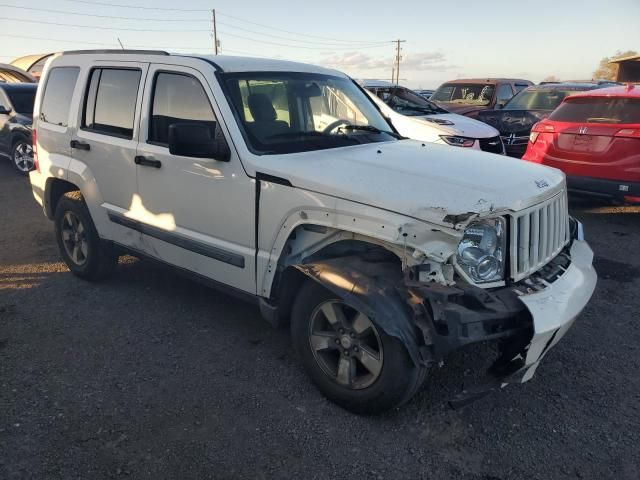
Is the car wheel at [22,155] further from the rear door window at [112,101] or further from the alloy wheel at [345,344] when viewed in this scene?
the alloy wheel at [345,344]

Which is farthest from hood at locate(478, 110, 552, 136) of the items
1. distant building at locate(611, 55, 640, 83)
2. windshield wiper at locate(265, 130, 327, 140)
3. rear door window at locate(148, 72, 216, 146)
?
distant building at locate(611, 55, 640, 83)

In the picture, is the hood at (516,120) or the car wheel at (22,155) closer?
the hood at (516,120)

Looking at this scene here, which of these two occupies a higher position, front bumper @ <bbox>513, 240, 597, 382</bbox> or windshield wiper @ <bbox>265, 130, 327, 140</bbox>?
windshield wiper @ <bbox>265, 130, 327, 140</bbox>

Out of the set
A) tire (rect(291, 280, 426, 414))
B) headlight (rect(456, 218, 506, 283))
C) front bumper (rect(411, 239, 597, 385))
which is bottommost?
tire (rect(291, 280, 426, 414))

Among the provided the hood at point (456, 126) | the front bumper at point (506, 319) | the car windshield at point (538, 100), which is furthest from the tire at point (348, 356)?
the car windshield at point (538, 100)

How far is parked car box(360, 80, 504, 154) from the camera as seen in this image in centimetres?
774

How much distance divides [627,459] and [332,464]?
148 centimetres

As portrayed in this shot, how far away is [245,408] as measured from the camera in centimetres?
309

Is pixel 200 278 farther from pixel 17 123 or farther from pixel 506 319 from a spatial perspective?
pixel 17 123

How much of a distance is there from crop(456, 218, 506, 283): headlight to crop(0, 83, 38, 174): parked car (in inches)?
384

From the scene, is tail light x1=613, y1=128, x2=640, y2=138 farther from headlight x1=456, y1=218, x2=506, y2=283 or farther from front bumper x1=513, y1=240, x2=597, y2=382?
headlight x1=456, y1=218, x2=506, y2=283

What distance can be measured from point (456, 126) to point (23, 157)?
8075mm

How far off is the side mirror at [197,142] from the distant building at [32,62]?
19391mm

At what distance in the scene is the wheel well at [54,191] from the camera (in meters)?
4.99
